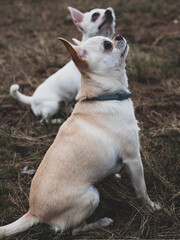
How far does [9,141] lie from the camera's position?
3.47m

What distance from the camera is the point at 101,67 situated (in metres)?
2.45

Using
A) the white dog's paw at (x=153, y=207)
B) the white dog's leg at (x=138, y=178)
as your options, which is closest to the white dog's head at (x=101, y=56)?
the white dog's leg at (x=138, y=178)

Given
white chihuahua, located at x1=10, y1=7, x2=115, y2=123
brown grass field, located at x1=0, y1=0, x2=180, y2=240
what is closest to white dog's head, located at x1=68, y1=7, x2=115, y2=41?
white chihuahua, located at x1=10, y1=7, x2=115, y2=123

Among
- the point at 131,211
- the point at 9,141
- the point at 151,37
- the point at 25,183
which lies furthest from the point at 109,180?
the point at 151,37

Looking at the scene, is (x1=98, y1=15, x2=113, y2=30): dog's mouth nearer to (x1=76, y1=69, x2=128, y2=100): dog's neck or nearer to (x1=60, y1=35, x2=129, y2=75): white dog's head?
(x1=60, y1=35, x2=129, y2=75): white dog's head

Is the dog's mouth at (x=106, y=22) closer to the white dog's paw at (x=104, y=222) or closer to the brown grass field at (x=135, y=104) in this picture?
the brown grass field at (x=135, y=104)

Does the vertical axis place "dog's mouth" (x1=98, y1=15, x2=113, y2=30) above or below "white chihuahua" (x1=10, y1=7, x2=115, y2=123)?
above

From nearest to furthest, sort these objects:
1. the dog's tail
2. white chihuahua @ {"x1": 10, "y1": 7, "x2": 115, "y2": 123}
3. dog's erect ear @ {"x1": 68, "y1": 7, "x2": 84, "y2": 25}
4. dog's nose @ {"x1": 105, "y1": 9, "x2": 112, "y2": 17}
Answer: the dog's tail
dog's nose @ {"x1": 105, "y1": 9, "x2": 112, "y2": 17}
white chihuahua @ {"x1": 10, "y1": 7, "x2": 115, "y2": 123}
dog's erect ear @ {"x1": 68, "y1": 7, "x2": 84, "y2": 25}

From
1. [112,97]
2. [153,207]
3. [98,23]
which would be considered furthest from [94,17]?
[153,207]

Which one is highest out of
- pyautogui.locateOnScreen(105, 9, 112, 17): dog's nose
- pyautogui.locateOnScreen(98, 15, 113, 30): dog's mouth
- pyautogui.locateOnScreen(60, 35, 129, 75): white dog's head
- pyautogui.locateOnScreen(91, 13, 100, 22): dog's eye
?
pyautogui.locateOnScreen(60, 35, 129, 75): white dog's head

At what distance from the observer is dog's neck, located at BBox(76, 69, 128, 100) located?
8.03 ft

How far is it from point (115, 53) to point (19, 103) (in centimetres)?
238

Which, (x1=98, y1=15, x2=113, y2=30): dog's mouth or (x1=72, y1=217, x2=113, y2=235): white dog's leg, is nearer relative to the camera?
(x1=72, y1=217, x2=113, y2=235): white dog's leg

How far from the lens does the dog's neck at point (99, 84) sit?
96.3 inches
